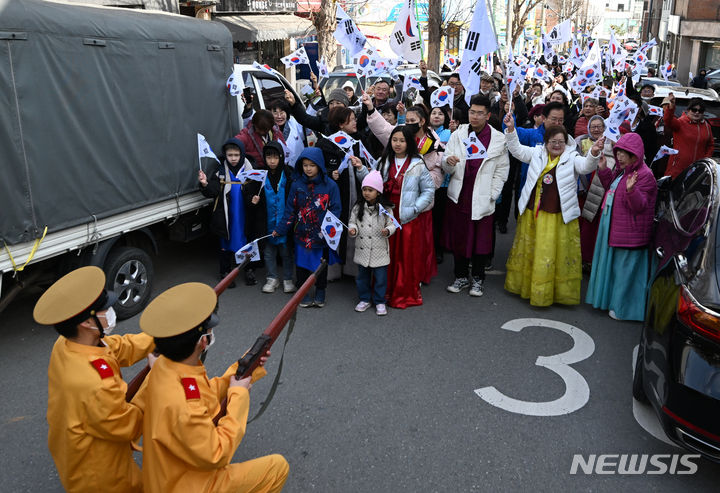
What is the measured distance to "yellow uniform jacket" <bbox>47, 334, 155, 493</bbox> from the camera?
8.85 ft

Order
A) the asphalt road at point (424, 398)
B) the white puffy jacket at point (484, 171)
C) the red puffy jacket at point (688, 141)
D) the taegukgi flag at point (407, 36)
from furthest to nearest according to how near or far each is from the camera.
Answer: the taegukgi flag at point (407, 36) < the red puffy jacket at point (688, 141) < the white puffy jacket at point (484, 171) < the asphalt road at point (424, 398)

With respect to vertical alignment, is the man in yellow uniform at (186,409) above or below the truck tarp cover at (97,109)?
below

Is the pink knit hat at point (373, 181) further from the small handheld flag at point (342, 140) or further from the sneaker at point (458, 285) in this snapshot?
the sneaker at point (458, 285)

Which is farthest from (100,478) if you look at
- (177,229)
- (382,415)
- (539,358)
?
(177,229)

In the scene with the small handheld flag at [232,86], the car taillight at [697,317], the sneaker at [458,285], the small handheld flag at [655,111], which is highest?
the small handheld flag at [232,86]

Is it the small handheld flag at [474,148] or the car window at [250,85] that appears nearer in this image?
the small handheld flag at [474,148]

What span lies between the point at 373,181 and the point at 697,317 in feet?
10.2

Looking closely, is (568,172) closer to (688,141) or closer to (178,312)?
(688,141)

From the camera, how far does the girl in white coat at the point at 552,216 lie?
575 cm

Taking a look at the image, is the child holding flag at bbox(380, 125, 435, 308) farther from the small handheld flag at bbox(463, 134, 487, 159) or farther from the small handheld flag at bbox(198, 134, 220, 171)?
the small handheld flag at bbox(198, 134, 220, 171)

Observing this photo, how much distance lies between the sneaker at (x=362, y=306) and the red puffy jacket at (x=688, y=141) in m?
4.93

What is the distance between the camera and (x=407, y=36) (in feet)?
27.5

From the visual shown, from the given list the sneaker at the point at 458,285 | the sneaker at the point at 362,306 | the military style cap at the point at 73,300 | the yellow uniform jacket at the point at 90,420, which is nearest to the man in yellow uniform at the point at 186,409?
the yellow uniform jacket at the point at 90,420

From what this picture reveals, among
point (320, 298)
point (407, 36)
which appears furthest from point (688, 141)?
point (320, 298)
